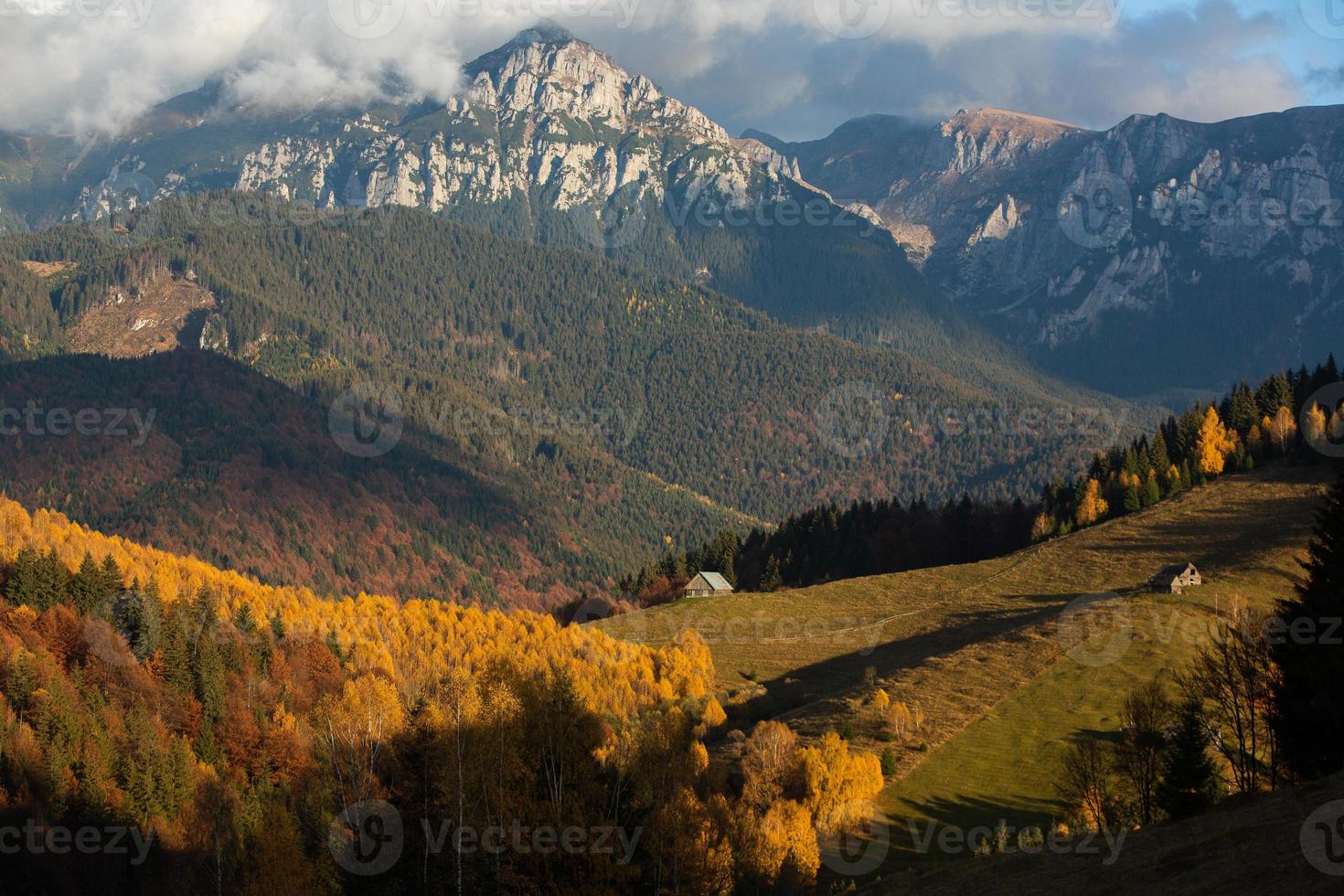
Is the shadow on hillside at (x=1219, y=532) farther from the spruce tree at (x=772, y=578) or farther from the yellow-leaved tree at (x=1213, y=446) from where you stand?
the spruce tree at (x=772, y=578)

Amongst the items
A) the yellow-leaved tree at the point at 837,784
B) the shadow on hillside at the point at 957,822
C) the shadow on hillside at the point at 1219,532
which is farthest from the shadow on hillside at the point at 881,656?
the shadow on hillside at the point at 957,822

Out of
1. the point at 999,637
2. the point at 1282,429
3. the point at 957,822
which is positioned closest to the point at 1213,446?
the point at 1282,429

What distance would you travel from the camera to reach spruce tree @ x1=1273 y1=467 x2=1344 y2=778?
48188mm

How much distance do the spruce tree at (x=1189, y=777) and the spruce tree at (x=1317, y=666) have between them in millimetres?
5496

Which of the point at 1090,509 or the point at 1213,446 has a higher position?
the point at 1213,446

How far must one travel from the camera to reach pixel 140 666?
118m

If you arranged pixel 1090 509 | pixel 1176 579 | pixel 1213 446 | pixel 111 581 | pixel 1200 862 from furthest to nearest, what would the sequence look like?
1. pixel 1213 446
2. pixel 1090 509
3. pixel 111 581
4. pixel 1176 579
5. pixel 1200 862

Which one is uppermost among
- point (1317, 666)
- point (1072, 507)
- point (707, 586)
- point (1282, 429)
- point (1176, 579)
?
point (1282, 429)

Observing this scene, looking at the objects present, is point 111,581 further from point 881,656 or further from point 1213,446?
point 1213,446

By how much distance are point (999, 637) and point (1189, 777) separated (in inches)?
2565

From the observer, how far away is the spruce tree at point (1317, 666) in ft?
158

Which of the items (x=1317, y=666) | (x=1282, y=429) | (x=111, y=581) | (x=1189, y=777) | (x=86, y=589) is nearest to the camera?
(x=1317, y=666)

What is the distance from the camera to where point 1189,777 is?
57438 mm

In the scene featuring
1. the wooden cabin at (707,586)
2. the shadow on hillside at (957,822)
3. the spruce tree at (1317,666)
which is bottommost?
the shadow on hillside at (957,822)
